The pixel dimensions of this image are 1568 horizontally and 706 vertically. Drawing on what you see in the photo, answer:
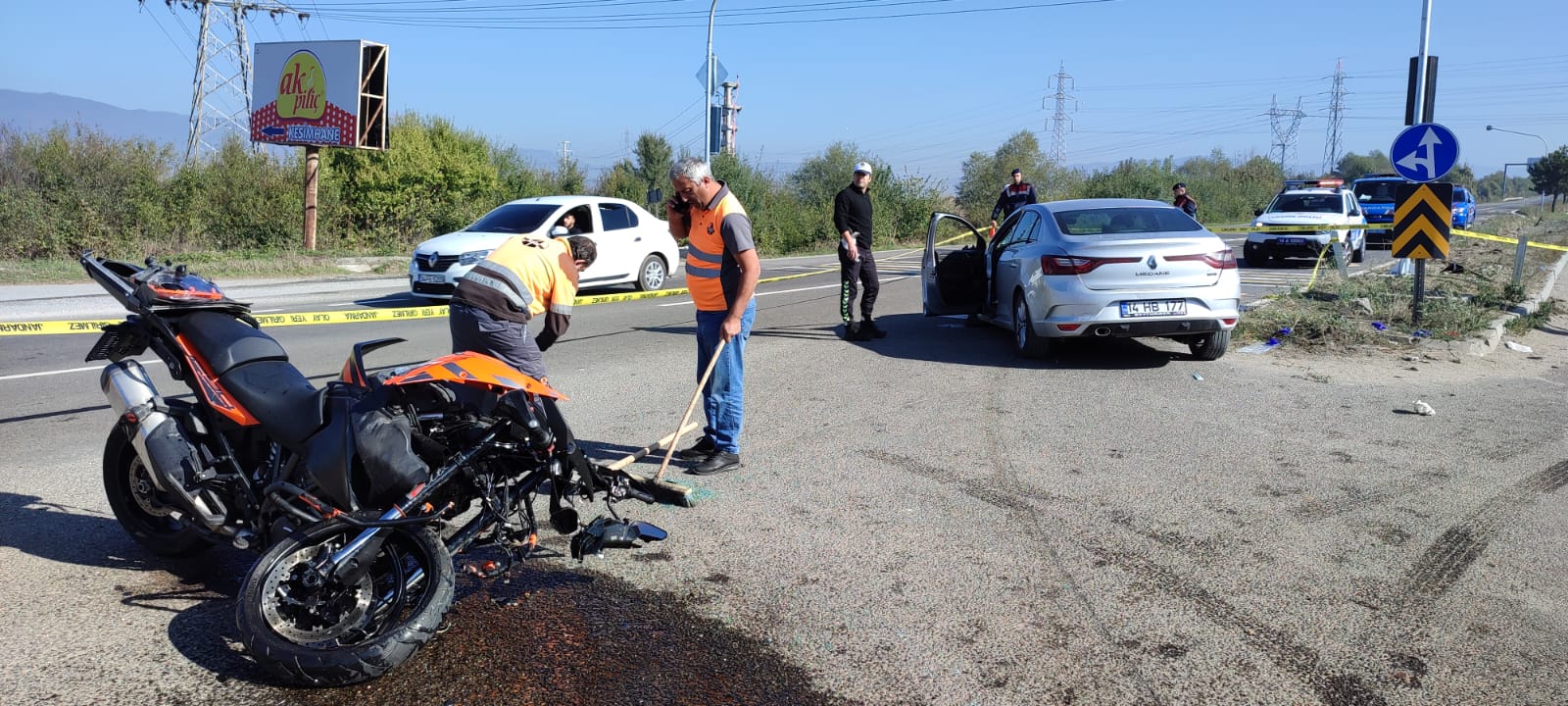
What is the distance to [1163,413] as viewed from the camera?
7.49m

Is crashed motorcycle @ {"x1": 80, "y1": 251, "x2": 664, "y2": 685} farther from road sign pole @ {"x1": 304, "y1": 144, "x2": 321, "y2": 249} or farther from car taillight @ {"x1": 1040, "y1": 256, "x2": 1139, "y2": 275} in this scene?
road sign pole @ {"x1": 304, "y1": 144, "x2": 321, "y2": 249}

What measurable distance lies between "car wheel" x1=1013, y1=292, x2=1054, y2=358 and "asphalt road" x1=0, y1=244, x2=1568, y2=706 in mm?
1486

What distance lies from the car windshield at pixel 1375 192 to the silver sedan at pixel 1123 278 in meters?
21.1

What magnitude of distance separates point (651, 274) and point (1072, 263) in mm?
10081

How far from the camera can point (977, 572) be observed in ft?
14.6

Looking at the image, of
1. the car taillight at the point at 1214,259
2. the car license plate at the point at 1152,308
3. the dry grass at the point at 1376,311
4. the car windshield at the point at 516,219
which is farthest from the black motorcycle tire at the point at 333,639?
the car windshield at the point at 516,219

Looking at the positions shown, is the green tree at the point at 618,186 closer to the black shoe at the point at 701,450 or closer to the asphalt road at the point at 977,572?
the asphalt road at the point at 977,572

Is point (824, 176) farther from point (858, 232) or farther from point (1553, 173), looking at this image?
point (1553, 173)

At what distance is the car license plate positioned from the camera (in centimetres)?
885

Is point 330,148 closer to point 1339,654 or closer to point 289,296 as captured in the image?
point 289,296

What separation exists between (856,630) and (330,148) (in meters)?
24.2

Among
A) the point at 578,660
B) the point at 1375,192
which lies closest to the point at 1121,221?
the point at 578,660

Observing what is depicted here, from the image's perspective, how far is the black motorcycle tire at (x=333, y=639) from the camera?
324 cm

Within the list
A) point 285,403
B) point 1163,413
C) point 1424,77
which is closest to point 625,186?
point 1424,77
